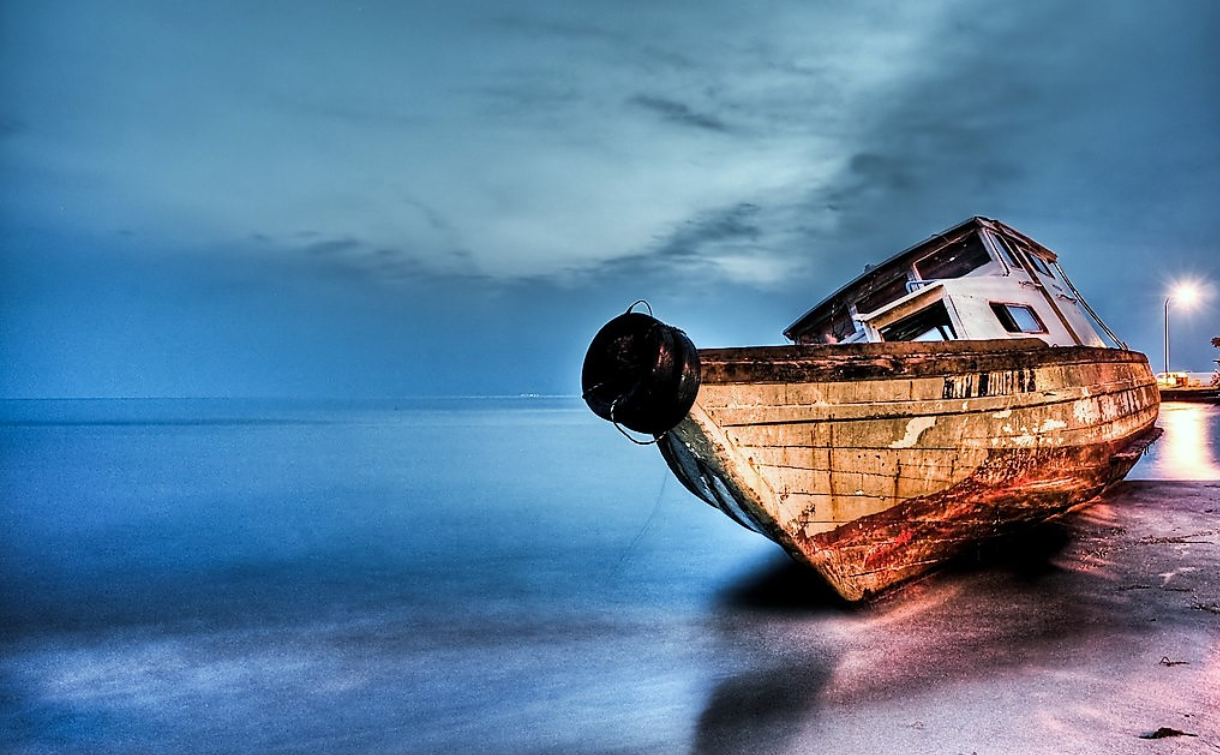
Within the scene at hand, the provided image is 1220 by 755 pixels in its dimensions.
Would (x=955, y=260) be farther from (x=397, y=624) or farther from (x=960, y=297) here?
(x=397, y=624)

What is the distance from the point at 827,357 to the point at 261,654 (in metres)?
4.55

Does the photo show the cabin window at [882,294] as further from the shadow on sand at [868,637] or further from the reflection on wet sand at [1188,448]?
the reflection on wet sand at [1188,448]

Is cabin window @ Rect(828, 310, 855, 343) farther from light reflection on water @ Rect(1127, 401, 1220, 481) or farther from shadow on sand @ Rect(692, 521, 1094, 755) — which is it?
light reflection on water @ Rect(1127, 401, 1220, 481)

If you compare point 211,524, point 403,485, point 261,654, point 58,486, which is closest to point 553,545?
point 261,654

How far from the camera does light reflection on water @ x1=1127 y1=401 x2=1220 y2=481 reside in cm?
1209

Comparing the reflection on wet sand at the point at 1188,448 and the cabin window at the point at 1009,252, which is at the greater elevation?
the cabin window at the point at 1009,252

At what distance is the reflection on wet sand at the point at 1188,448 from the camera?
12.2m

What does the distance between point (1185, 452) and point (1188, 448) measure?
0.92 meters

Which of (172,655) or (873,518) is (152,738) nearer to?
(172,655)

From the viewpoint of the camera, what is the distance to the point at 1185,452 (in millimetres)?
15094

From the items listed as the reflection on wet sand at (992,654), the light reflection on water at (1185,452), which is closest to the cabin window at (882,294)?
the reflection on wet sand at (992,654)

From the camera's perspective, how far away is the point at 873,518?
5125 millimetres

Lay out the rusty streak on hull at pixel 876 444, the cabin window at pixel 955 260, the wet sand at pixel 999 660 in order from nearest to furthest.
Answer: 1. the wet sand at pixel 999 660
2. the rusty streak on hull at pixel 876 444
3. the cabin window at pixel 955 260

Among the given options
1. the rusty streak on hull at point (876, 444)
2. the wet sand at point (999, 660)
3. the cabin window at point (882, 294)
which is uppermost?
the cabin window at point (882, 294)
